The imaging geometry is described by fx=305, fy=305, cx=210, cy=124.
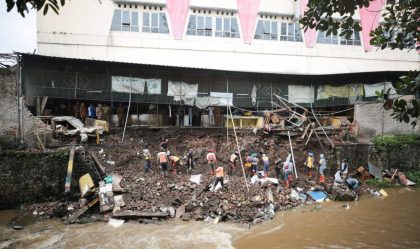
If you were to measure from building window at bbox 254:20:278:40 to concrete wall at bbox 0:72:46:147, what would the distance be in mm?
15345

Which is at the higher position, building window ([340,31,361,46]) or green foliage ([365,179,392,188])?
building window ([340,31,361,46])

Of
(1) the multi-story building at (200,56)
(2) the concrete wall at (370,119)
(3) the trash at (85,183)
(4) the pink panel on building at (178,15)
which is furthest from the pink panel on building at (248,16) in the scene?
(3) the trash at (85,183)

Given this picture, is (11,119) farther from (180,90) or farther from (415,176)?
(415,176)

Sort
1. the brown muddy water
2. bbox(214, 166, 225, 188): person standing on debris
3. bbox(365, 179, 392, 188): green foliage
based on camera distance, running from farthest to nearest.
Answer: bbox(365, 179, 392, 188): green foliage → bbox(214, 166, 225, 188): person standing on debris → the brown muddy water

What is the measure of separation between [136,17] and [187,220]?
14.9m

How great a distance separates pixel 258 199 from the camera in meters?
12.2

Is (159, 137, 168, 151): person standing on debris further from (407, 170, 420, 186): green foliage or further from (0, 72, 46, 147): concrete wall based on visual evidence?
(407, 170, 420, 186): green foliage

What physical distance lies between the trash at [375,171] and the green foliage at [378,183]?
0.42 metres

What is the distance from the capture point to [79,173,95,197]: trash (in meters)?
12.5

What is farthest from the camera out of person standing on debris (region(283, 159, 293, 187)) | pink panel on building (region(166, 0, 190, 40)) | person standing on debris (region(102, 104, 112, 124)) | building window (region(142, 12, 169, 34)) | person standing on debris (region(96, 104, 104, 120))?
pink panel on building (region(166, 0, 190, 40))

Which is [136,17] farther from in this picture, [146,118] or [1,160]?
[1,160]

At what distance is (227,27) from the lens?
21.9 meters

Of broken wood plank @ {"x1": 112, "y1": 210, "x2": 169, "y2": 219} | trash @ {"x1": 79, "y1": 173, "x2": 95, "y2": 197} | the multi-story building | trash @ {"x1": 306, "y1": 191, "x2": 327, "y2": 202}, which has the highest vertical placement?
the multi-story building

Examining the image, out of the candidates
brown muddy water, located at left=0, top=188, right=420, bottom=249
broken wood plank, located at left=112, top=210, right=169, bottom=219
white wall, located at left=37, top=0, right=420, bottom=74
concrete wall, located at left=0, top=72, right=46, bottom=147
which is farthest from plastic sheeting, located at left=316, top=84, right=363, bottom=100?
concrete wall, located at left=0, top=72, right=46, bottom=147
